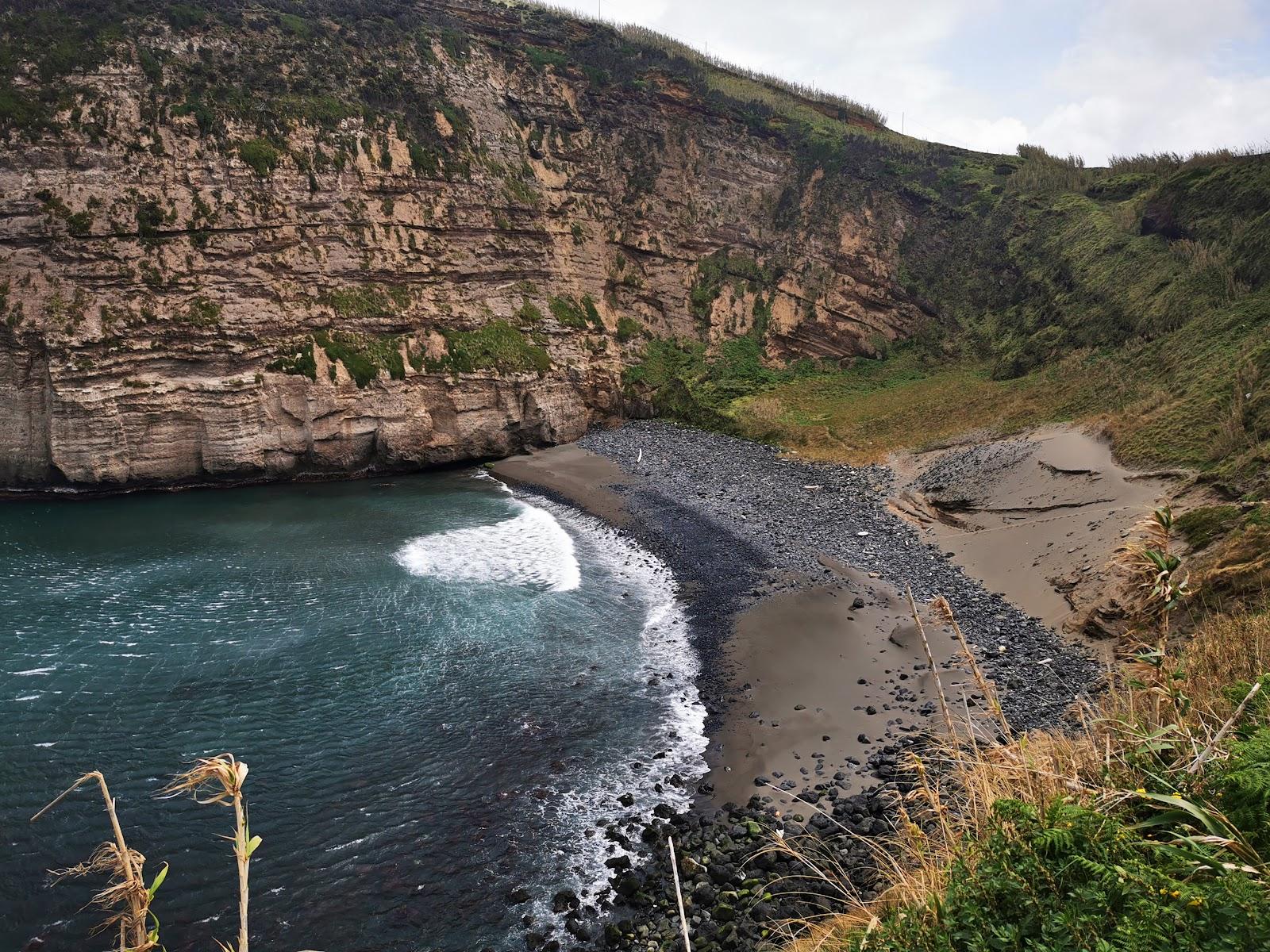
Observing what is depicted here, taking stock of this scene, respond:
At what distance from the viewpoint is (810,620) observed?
1928cm

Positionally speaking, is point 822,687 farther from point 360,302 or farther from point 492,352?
point 360,302

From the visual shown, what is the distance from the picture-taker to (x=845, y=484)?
103 ft

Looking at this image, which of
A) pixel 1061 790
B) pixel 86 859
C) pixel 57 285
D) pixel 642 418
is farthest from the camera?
pixel 642 418

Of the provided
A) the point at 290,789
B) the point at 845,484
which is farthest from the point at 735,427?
the point at 290,789

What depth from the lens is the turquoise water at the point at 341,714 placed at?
10914mm

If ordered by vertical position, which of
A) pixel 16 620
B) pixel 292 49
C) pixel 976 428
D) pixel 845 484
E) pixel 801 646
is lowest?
pixel 16 620

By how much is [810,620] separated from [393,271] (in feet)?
96.7

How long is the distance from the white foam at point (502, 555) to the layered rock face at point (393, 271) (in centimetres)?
1090

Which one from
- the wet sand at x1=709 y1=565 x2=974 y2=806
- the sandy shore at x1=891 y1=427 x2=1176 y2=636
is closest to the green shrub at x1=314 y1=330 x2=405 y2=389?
the wet sand at x1=709 y1=565 x2=974 y2=806

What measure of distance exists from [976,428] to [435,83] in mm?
35929

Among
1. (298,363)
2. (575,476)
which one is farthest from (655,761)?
(298,363)

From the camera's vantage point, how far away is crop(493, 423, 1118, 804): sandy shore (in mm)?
13969

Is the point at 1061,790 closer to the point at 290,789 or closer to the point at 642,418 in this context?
the point at 290,789

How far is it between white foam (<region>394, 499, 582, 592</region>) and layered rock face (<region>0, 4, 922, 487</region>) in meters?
10.9
